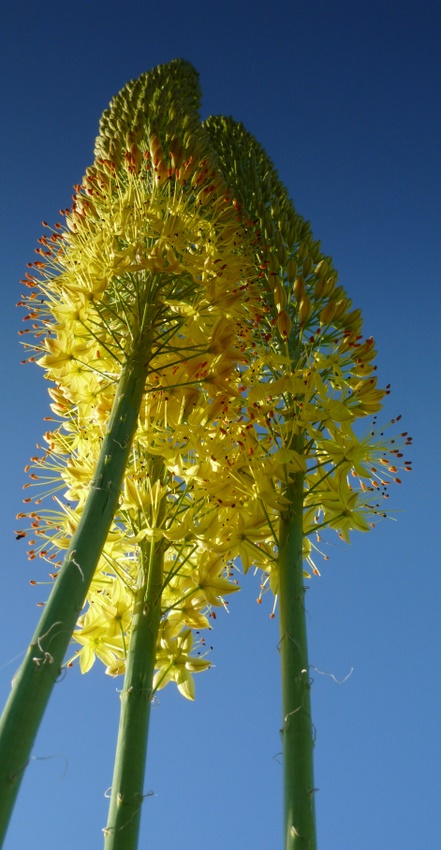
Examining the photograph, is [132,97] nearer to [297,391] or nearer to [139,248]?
[139,248]

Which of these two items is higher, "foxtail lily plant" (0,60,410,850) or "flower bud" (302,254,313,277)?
"flower bud" (302,254,313,277)

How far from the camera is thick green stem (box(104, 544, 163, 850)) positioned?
3.37m

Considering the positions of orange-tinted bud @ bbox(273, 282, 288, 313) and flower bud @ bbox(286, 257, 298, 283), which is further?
flower bud @ bbox(286, 257, 298, 283)

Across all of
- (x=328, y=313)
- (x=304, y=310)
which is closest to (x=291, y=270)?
(x=304, y=310)

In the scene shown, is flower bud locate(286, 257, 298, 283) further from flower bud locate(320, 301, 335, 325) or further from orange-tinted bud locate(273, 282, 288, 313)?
flower bud locate(320, 301, 335, 325)

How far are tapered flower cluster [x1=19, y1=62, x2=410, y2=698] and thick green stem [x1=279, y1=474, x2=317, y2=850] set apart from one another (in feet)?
0.48

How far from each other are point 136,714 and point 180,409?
1881 mm

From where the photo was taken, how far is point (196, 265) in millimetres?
4809

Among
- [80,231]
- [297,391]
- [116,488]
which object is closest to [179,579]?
[116,488]

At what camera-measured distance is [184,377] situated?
4.69m

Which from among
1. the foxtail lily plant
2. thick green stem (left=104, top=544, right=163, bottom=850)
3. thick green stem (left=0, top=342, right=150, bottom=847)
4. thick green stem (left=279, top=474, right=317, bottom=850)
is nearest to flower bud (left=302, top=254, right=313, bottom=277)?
the foxtail lily plant

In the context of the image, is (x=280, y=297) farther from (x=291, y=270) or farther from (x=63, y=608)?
(x=63, y=608)

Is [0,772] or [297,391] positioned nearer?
[0,772]

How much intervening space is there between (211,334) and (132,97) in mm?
2437
